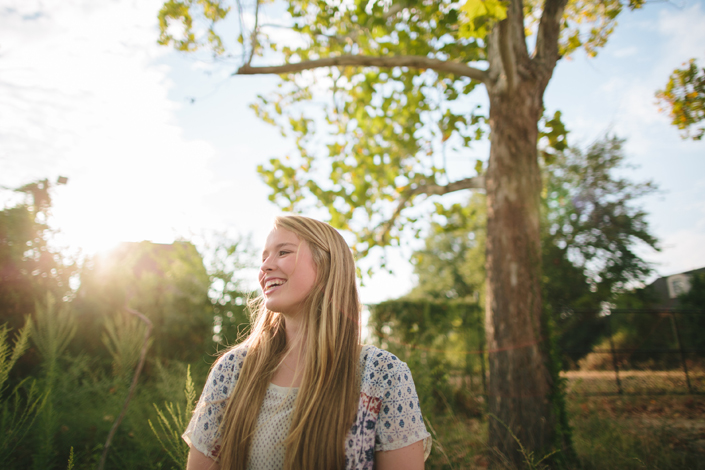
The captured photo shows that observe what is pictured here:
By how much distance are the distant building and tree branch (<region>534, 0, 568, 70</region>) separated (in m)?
15.2

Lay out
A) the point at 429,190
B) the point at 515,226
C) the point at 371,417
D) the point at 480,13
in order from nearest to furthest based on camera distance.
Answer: the point at 371,417 < the point at 480,13 < the point at 515,226 < the point at 429,190

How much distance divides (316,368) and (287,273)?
18.6 inches

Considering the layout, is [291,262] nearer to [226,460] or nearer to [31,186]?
[226,460]

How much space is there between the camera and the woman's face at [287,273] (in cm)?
180

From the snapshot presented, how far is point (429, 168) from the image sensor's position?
22.8ft

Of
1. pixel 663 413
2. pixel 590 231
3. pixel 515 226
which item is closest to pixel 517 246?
pixel 515 226

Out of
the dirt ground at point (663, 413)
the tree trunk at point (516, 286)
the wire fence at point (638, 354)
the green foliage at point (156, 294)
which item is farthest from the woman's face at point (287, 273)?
the green foliage at point (156, 294)

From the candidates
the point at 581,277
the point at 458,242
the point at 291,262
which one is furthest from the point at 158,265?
the point at 458,242

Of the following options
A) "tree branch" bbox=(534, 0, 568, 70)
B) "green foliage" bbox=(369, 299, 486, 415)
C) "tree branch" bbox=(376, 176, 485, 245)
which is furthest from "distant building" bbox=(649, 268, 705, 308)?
"tree branch" bbox=(534, 0, 568, 70)

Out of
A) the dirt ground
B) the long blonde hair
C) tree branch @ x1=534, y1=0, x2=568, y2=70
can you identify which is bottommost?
the dirt ground

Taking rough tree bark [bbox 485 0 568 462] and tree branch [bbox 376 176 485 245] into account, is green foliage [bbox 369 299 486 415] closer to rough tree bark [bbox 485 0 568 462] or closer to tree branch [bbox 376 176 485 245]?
tree branch [bbox 376 176 485 245]

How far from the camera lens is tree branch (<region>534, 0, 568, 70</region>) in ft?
14.3

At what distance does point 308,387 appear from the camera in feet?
5.31

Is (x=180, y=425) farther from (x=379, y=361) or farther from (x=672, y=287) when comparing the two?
(x=672, y=287)
